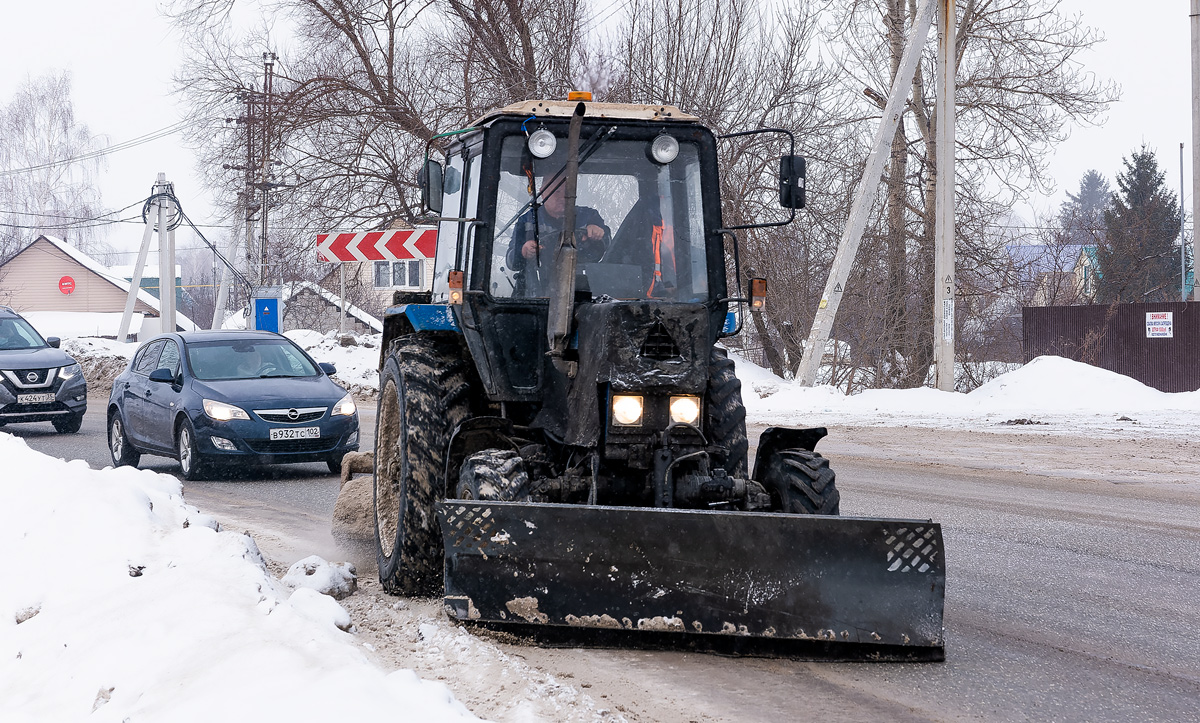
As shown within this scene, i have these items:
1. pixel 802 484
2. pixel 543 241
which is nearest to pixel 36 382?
pixel 543 241

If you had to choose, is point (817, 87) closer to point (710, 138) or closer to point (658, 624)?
point (710, 138)

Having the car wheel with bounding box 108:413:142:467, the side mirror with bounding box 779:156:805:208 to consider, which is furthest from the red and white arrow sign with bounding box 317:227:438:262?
the side mirror with bounding box 779:156:805:208

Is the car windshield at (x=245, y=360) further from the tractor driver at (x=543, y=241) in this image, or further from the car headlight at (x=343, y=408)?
the tractor driver at (x=543, y=241)

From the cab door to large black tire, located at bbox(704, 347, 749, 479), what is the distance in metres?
7.68

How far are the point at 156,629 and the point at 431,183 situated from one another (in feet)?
9.59

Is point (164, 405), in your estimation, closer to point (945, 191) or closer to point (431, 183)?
point (431, 183)

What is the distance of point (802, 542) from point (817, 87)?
21282 millimetres

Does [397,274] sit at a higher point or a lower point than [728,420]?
higher

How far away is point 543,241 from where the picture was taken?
19.4 feet

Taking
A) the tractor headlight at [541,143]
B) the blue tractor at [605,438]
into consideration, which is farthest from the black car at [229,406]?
the tractor headlight at [541,143]

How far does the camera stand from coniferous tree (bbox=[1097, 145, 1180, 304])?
112 ft

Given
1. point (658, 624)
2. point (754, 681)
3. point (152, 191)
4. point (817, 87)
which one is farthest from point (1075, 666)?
point (152, 191)

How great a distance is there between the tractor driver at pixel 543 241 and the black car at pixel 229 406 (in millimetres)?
5904

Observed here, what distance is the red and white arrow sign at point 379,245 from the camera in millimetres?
19578
